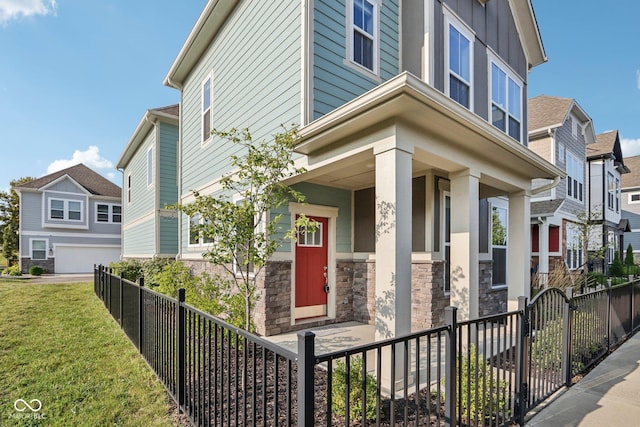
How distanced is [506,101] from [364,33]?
4.51 m

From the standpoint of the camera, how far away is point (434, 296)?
240 inches

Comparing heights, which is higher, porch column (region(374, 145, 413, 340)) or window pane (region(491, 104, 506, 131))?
window pane (region(491, 104, 506, 131))

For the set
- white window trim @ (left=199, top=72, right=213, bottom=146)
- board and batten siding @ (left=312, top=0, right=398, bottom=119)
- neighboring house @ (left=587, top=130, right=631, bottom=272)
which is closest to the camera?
board and batten siding @ (left=312, top=0, right=398, bottom=119)

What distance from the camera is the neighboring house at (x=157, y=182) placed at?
456 inches

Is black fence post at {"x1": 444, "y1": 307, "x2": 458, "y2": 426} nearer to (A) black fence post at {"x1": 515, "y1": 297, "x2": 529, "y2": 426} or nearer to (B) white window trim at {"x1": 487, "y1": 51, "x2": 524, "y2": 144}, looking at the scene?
(A) black fence post at {"x1": 515, "y1": 297, "x2": 529, "y2": 426}

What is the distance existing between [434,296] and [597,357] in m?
2.36

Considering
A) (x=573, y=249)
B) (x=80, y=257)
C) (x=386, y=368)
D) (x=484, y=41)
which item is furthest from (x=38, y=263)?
(x=573, y=249)

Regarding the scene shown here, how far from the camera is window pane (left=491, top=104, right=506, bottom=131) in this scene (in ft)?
25.8

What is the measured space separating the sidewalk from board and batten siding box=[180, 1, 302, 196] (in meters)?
4.64

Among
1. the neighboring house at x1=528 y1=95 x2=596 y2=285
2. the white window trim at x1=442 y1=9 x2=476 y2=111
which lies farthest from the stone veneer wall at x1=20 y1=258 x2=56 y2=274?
the neighboring house at x1=528 y1=95 x2=596 y2=285

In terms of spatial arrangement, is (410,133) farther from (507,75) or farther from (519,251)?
(507,75)

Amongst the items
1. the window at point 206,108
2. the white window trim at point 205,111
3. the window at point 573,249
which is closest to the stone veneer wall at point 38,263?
the white window trim at point 205,111

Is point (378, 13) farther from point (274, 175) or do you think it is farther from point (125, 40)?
point (125, 40)

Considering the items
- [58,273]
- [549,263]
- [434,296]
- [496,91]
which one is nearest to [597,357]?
[434,296]
